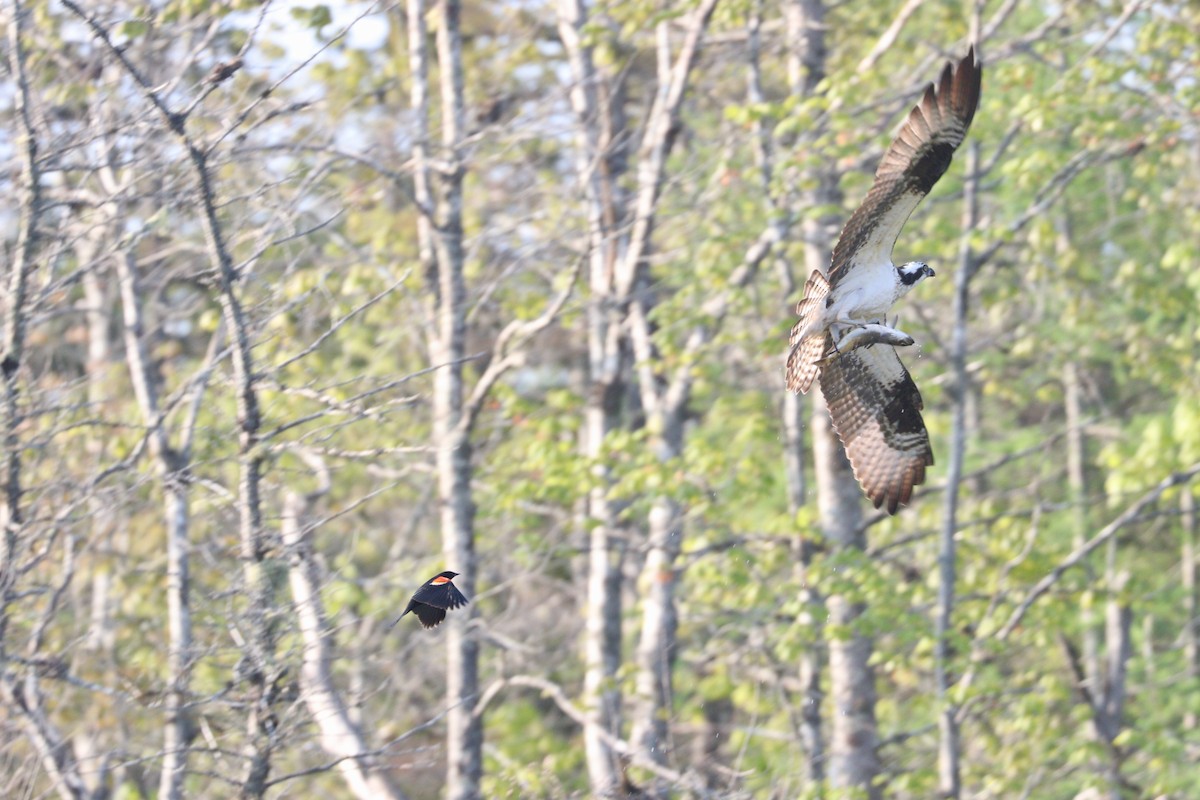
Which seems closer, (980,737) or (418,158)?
(418,158)

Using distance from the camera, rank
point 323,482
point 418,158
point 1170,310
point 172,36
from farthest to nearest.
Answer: point 1170,310, point 418,158, point 323,482, point 172,36

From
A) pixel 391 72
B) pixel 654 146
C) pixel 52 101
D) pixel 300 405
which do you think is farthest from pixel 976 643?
pixel 52 101

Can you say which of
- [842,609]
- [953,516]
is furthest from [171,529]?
[953,516]

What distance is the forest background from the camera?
25.8 feet

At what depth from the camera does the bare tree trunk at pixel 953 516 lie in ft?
34.4

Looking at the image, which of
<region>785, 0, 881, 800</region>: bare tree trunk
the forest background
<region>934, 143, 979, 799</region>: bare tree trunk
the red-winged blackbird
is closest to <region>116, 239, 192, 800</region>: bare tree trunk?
the forest background

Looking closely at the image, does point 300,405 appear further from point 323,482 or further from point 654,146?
point 654,146

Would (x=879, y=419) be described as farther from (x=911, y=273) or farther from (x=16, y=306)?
(x=16, y=306)

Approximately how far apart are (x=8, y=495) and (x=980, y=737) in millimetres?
8739

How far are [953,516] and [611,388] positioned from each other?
274 centimetres

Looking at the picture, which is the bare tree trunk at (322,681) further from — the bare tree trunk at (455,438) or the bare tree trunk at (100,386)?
the bare tree trunk at (100,386)

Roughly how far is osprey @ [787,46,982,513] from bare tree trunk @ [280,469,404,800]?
2501 mm

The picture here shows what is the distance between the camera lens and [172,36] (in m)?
8.34

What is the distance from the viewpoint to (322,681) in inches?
263
